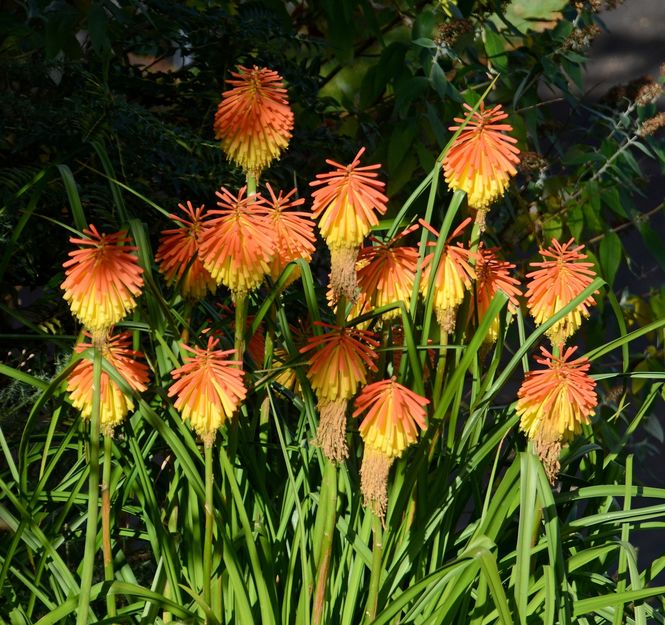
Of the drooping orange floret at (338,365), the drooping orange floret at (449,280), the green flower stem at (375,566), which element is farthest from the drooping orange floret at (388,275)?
the green flower stem at (375,566)

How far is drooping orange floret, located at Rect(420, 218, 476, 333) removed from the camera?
1.13 metres

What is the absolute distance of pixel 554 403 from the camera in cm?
109

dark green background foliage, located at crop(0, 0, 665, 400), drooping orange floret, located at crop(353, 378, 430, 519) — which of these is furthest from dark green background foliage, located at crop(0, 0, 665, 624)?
drooping orange floret, located at crop(353, 378, 430, 519)

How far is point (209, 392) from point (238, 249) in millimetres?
156

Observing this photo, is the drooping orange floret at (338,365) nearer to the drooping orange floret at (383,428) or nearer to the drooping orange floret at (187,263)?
the drooping orange floret at (383,428)

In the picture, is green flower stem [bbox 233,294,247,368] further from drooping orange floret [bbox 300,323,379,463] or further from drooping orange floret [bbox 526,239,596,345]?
drooping orange floret [bbox 526,239,596,345]

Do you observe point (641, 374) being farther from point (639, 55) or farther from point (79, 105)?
point (639, 55)

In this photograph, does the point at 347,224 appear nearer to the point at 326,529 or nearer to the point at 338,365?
the point at 338,365

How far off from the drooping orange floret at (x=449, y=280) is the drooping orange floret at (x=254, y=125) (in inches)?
7.8

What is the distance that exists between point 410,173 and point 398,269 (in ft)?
3.37

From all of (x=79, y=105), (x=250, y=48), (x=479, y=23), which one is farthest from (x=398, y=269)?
(x=479, y=23)

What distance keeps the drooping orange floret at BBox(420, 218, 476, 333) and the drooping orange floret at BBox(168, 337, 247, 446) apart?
0.25 meters

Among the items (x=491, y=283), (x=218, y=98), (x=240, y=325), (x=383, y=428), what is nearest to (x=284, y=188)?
(x=218, y=98)

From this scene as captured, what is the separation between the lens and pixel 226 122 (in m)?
1.15
